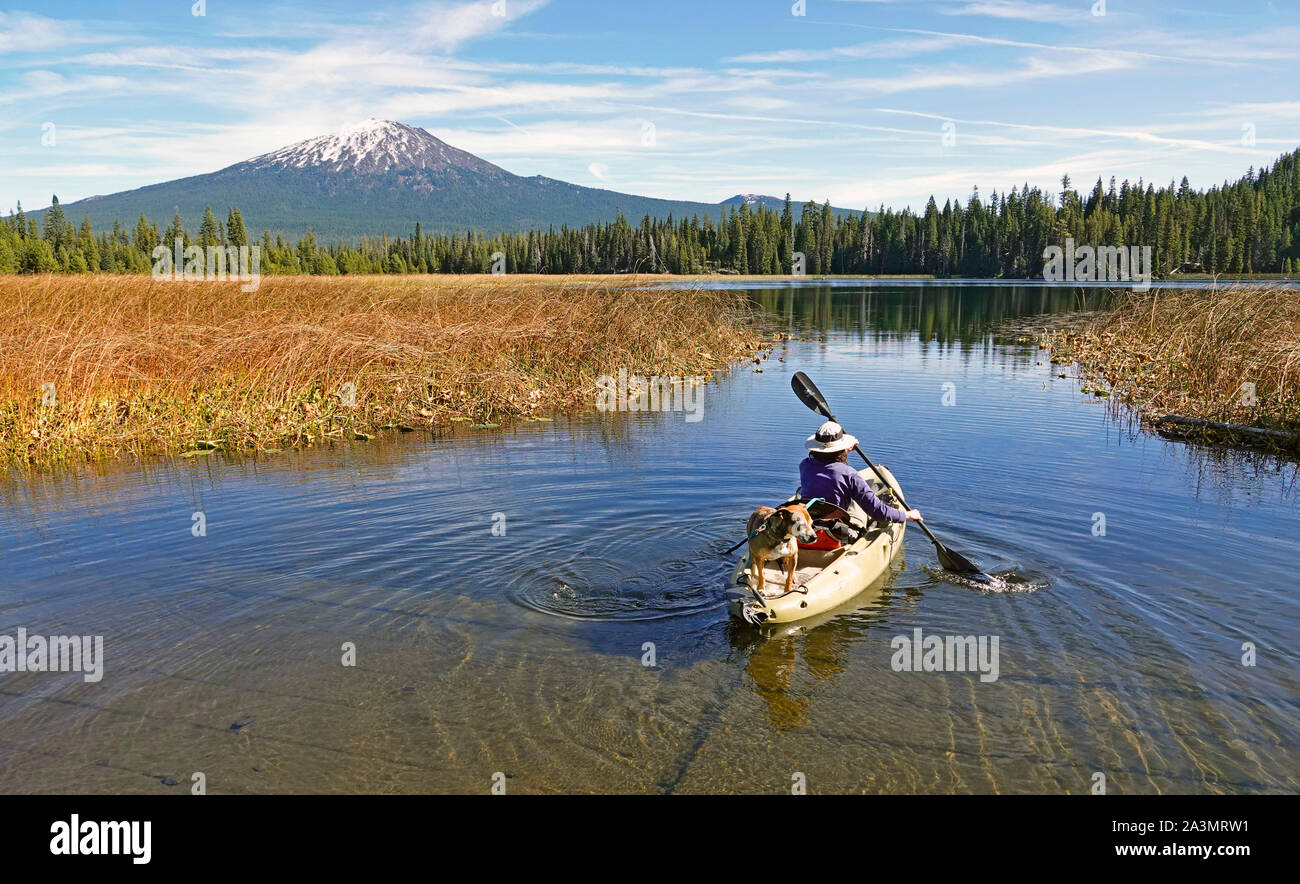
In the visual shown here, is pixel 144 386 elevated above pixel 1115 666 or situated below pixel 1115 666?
above

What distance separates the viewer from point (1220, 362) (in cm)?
1966

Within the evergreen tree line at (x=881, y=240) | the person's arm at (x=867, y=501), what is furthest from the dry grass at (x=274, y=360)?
the evergreen tree line at (x=881, y=240)

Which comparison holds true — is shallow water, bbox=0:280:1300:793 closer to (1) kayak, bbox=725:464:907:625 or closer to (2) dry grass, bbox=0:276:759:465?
(1) kayak, bbox=725:464:907:625

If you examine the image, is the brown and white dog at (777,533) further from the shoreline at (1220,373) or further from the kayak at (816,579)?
the shoreline at (1220,373)

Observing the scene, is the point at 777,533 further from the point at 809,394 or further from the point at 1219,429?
the point at 1219,429

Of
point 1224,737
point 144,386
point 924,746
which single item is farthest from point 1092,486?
point 144,386

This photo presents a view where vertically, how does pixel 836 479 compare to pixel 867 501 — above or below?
above

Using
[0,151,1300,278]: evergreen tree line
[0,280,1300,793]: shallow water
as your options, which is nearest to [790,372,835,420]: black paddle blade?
[0,280,1300,793]: shallow water

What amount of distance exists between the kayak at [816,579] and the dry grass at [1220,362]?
11.8m

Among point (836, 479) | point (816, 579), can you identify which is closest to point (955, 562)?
point (836, 479)

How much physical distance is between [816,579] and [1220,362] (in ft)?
52.7
